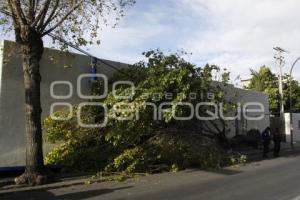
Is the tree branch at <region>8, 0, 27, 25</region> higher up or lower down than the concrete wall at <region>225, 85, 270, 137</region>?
higher up

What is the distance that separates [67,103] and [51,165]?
3.07 m

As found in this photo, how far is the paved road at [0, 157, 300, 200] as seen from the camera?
11367 millimetres

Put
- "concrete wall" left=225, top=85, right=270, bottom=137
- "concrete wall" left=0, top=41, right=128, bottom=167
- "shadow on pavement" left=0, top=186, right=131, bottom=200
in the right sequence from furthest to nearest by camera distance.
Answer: "concrete wall" left=225, top=85, right=270, bottom=137 → "concrete wall" left=0, top=41, right=128, bottom=167 → "shadow on pavement" left=0, top=186, right=131, bottom=200

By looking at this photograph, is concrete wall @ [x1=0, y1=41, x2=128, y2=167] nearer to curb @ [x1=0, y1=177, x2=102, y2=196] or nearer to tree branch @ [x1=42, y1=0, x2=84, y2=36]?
tree branch @ [x1=42, y1=0, x2=84, y2=36]

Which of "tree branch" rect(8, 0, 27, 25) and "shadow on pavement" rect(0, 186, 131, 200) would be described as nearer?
"shadow on pavement" rect(0, 186, 131, 200)

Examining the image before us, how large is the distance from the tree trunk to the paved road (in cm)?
133

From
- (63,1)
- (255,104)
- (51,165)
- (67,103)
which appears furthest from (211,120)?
(255,104)

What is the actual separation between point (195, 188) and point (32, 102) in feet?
17.6

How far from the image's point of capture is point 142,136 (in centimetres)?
1738

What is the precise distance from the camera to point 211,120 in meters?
22.0

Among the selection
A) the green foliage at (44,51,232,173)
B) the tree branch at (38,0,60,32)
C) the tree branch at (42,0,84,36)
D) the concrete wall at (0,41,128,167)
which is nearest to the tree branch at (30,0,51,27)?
the tree branch at (38,0,60,32)

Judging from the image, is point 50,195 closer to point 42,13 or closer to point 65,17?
point 42,13

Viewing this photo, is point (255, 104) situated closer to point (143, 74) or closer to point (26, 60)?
point (143, 74)

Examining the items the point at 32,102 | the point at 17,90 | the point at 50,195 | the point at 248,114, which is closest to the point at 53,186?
the point at 50,195
